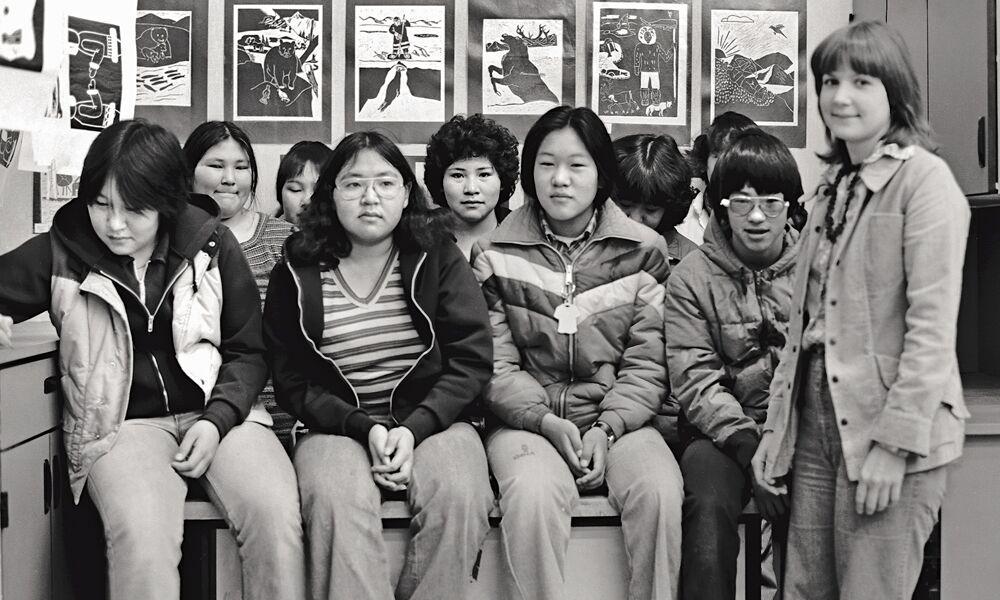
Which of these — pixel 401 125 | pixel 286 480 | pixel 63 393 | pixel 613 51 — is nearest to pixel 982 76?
pixel 613 51

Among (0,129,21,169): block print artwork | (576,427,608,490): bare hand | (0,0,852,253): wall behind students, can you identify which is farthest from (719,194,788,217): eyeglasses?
(0,129,21,169): block print artwork

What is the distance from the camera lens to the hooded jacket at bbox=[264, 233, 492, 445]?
7.16ft

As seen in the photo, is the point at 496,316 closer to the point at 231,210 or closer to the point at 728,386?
the point at 728,386

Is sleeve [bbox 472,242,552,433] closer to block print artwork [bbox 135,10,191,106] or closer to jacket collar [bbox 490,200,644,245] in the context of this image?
jacket collar [bbox 490,200,644,245]

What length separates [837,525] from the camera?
1818 mm

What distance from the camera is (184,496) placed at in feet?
6.59

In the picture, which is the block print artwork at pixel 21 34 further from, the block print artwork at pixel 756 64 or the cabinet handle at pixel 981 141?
the cabinet handle at pixel 981 141

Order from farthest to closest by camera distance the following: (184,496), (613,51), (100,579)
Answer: (613,51) → (100,579) → (184,496)

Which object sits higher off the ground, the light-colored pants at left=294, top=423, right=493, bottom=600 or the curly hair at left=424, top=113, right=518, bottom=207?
the curly hair at left=424, top=113, right=518, bottom=207

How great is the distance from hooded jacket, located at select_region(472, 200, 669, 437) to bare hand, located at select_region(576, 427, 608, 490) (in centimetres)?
6

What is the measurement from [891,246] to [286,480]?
127 cm

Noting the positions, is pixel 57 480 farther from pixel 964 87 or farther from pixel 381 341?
pixel 964 87

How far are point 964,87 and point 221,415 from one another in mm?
1988

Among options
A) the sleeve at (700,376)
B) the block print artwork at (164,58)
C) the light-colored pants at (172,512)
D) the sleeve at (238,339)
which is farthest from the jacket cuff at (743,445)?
the block print artwork at (164,58)
